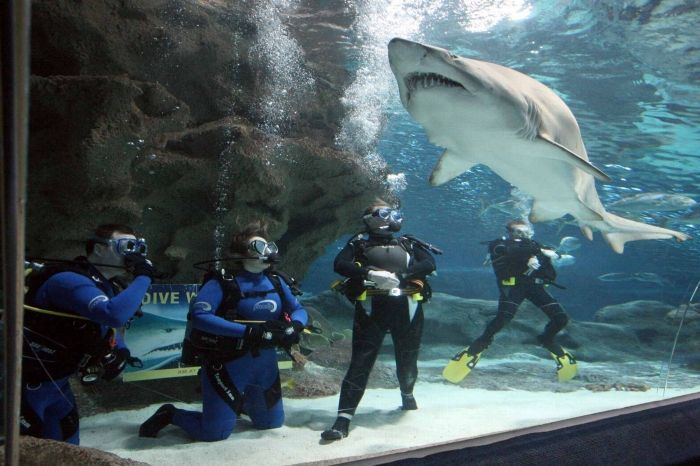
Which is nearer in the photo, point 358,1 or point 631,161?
point 358,1

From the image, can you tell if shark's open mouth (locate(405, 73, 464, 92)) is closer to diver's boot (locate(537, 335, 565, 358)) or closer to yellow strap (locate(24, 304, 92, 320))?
yellow strap (locate(24, 304, 92, 320))

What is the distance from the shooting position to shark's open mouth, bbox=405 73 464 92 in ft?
11.1

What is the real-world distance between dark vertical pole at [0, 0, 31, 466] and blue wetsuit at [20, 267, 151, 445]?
7.42 ft

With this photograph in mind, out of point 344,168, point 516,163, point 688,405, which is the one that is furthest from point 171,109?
point 688,405

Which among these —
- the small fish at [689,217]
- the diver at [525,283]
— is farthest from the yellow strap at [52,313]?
the small fish at [689,217]

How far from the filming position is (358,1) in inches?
311

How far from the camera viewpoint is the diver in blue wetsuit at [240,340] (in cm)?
372

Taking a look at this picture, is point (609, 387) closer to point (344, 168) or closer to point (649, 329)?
point (344, 168)

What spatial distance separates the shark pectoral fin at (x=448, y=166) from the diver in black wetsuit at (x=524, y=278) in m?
2.48

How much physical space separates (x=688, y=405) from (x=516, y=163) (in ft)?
9.07

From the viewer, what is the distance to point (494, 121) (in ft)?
12.1

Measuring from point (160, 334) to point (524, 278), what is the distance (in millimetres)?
5689

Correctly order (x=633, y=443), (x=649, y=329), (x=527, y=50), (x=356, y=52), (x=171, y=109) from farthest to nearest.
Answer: (x=649, y=329) → (x=527, y=50) → (x=356, y=52) → (x=171, y=109) → (x=633, y=443)

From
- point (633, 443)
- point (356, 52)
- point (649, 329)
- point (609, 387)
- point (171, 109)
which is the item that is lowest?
point (649, 329)
